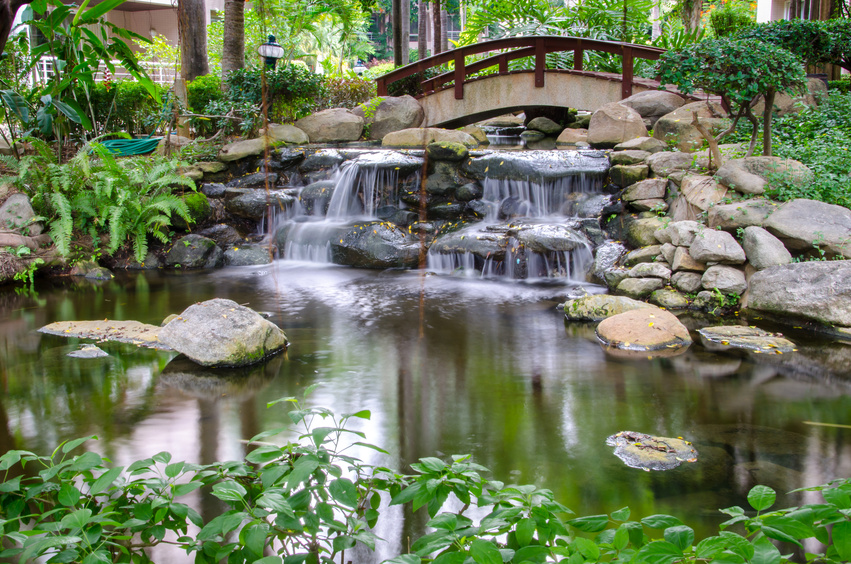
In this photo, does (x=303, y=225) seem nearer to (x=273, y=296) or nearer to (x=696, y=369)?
(x=273, y=296)

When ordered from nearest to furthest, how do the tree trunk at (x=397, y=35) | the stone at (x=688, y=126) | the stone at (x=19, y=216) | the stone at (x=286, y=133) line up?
the stone at (x=19, y=216)
the stone at (x=688, y=126)
the stone at (x=286, y=133)
the tree trunk at (x=397, y=35)

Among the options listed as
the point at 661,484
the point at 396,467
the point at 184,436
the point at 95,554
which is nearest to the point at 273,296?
the point at 184,436

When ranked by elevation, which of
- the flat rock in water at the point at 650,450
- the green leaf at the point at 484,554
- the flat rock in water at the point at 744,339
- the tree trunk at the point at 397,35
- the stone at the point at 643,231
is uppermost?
the tree trunk at the point at 397,35

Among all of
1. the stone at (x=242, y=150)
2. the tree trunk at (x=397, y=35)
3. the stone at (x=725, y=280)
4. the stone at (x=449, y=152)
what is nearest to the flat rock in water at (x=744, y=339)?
the stone at (x=725, y=280)

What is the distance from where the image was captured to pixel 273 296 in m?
8.18

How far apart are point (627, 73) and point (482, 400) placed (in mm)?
11118

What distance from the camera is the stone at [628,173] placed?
9.47m

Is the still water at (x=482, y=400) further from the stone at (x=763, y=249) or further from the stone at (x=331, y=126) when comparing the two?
the stone at (x=331, y=126)

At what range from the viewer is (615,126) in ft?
39.1

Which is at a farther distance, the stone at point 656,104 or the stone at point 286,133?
the stone at point 286,133

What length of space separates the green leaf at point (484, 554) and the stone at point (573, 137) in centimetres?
1380

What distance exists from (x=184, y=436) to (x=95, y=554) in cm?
275

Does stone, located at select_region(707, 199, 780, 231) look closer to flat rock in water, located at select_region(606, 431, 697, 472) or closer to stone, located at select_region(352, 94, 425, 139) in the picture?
flat rock in water, located at select_region(606, 431, 697, 472)

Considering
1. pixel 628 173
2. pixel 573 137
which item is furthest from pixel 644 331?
pixel 573 137
